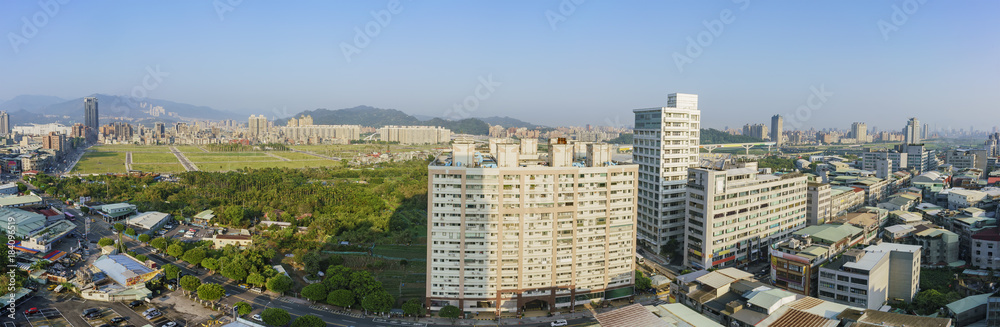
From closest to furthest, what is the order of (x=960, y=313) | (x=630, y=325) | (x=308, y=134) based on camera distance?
(x=630, y=325), (x=960, y=313), (x=308, y=134)

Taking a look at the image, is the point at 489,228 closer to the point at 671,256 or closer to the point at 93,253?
the point at 671,256

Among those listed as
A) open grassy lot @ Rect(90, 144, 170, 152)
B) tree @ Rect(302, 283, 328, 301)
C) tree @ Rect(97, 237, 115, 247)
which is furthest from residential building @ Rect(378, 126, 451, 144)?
tree @ Rect(302, 283, 328, 301)

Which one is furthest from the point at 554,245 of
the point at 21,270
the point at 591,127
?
the point at 591,127

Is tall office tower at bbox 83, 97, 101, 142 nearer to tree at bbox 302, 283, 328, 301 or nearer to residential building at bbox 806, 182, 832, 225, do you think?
tree at bbox 302, 283, 328, 301

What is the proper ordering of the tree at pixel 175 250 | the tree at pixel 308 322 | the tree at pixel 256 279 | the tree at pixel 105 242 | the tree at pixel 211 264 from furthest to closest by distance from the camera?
1. the tree at pixel 105 242
2. the tree at pixel 175 250
3. the tree at pixel 211 264
4. the tree at pixel 256 279
5. the tree at pixel 308 322

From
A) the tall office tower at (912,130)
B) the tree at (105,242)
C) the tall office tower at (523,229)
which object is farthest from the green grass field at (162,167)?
the tall office tower at (912,130)

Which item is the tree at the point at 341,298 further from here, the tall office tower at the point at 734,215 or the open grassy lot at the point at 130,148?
the open grassy lot at the point at 130,148
